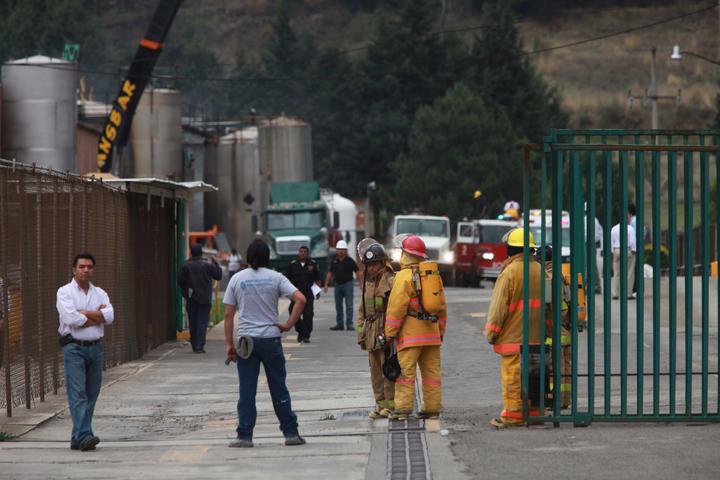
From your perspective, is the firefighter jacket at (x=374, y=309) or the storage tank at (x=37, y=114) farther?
the storage tank at (x=37, y=114)

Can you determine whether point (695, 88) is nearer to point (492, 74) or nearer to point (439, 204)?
point (492, 74)

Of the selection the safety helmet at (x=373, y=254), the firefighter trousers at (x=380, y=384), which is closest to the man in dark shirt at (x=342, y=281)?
the safety helmet at (x=373, y=254)

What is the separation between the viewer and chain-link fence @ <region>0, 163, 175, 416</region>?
15461 mm

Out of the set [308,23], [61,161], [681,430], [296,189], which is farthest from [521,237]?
[308,23]

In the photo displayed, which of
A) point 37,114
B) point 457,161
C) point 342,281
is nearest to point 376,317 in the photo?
point 342,281

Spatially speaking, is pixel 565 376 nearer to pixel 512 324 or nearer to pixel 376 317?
pixel 512 324

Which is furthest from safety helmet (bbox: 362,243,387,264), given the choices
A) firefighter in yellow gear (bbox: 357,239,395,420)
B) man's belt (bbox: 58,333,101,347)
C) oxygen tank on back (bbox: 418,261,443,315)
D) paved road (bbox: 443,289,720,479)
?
man's belt (bbox: 58,333,101,347)

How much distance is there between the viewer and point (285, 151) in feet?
235

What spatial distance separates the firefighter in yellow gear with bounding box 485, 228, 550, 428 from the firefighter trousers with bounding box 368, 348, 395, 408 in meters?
1.45

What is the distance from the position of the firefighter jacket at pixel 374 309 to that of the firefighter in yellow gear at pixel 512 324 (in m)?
1.58

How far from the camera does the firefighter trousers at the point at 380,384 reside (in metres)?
14.5

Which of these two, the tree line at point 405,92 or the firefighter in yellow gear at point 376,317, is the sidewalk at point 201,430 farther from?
the tree line at point 405,92

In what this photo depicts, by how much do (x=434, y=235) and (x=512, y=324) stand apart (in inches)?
1661

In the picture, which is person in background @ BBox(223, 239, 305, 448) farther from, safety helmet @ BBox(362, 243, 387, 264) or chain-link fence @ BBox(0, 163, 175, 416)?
chain-link fence @ BBox(0, 163, 175, 416)
